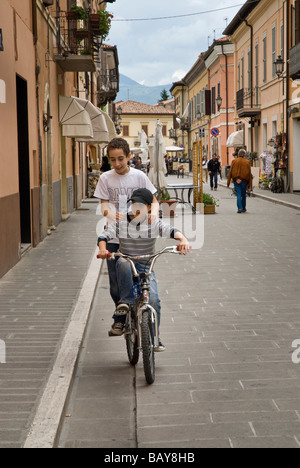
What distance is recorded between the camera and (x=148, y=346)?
5.04 m

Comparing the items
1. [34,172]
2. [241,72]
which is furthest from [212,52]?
[34,172]

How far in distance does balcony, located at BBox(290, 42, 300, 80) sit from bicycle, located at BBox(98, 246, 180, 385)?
2012 centimetres

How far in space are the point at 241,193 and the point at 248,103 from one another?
60.5ft

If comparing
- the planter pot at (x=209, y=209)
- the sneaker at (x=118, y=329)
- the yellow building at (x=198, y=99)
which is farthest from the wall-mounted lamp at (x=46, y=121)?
the yellow building at (x=198, y=99)

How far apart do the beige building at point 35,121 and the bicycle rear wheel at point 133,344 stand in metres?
4.29

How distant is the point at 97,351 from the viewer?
6078mm

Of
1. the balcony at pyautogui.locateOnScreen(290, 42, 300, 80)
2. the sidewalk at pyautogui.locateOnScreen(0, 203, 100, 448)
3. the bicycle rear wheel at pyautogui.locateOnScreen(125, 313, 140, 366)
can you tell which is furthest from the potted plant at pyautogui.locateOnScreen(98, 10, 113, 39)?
the bicycle rear wheel at pyautogui.locateOnScreen(125, 313, 140, 366)

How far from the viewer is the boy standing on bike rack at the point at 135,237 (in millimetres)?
5320

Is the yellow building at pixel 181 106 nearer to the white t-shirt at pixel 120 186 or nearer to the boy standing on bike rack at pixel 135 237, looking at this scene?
the white t-shirt at pixel 120 186

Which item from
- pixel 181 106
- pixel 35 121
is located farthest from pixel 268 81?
pixel 181 106

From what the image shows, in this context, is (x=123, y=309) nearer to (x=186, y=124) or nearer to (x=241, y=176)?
(x=241, y=176)

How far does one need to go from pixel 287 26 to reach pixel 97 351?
23909 mm

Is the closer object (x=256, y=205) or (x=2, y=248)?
(x=2, y=248)
